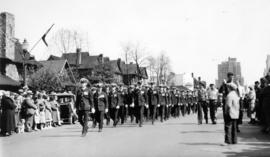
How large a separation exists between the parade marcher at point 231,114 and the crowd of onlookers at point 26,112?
919 cm

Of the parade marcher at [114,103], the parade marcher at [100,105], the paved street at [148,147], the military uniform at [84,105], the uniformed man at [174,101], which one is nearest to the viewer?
the paved street at [148,147]

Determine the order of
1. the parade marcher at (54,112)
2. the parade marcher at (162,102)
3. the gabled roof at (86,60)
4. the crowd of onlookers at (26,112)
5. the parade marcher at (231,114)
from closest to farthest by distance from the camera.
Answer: the parade marcher at (231,114)
the crowd of onlookers at (26,112)
the parade marcher at (54,112)
the parade marcher at (162,102)
the gabled roof at (86,60)

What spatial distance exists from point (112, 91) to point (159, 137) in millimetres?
7377

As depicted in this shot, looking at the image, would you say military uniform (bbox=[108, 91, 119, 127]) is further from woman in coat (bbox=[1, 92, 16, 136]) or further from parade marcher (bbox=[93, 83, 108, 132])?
woman in coat (bbox=[1, 92, 16, 136])

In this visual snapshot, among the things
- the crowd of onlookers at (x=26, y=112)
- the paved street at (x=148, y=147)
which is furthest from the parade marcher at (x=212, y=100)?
the crowd of onlookers at (x=26, y=112)

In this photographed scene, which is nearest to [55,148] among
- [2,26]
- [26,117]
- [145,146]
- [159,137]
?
[145,146]

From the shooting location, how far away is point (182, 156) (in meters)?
9.19

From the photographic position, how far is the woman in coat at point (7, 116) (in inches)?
645

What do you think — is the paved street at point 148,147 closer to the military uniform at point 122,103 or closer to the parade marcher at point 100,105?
the parade marcher at point 100,105

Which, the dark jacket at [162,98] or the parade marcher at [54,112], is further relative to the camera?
the dark jacket at [162,98]

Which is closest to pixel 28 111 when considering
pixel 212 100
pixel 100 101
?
pixel 100 101

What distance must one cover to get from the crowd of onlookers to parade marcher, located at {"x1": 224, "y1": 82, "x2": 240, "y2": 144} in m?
9.19

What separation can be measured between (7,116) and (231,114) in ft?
31.0

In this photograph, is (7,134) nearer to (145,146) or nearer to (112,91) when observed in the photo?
(112,91)
